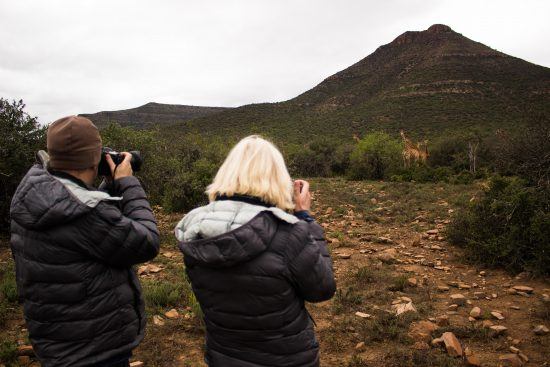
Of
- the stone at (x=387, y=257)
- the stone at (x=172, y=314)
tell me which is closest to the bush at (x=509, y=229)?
the stone at (x=387, y=257)

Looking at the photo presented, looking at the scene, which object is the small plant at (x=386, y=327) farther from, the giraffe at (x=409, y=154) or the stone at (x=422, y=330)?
the giraffe at (x=409, y=154)

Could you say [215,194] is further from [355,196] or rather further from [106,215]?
[355,196]

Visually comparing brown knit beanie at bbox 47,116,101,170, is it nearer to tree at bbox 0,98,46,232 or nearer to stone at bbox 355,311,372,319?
stone at bbox 355,311,372,319

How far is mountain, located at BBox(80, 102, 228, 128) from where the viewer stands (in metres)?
46.3

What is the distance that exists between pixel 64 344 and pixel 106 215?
0.66m

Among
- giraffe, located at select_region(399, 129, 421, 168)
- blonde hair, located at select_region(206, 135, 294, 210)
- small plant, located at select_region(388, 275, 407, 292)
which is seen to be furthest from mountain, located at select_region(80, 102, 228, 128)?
blonde hair, located at select_region(206, 135, 294, 210)

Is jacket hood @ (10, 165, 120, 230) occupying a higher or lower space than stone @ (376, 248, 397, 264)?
higher

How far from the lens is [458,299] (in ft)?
14.8

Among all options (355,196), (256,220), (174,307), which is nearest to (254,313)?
(256,220)

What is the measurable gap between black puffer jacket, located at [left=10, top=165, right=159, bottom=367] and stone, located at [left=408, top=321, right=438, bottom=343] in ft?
9.17

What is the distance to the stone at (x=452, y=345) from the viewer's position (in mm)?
3316

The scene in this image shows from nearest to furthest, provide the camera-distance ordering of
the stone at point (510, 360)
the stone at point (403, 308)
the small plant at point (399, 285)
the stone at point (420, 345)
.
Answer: the stone at point (510, 360), the stone at point (420, 345), the stone at point (403, 308), the small plant at point (399, 285)

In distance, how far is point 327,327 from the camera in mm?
3971

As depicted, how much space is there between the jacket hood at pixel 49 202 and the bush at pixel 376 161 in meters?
17.1
